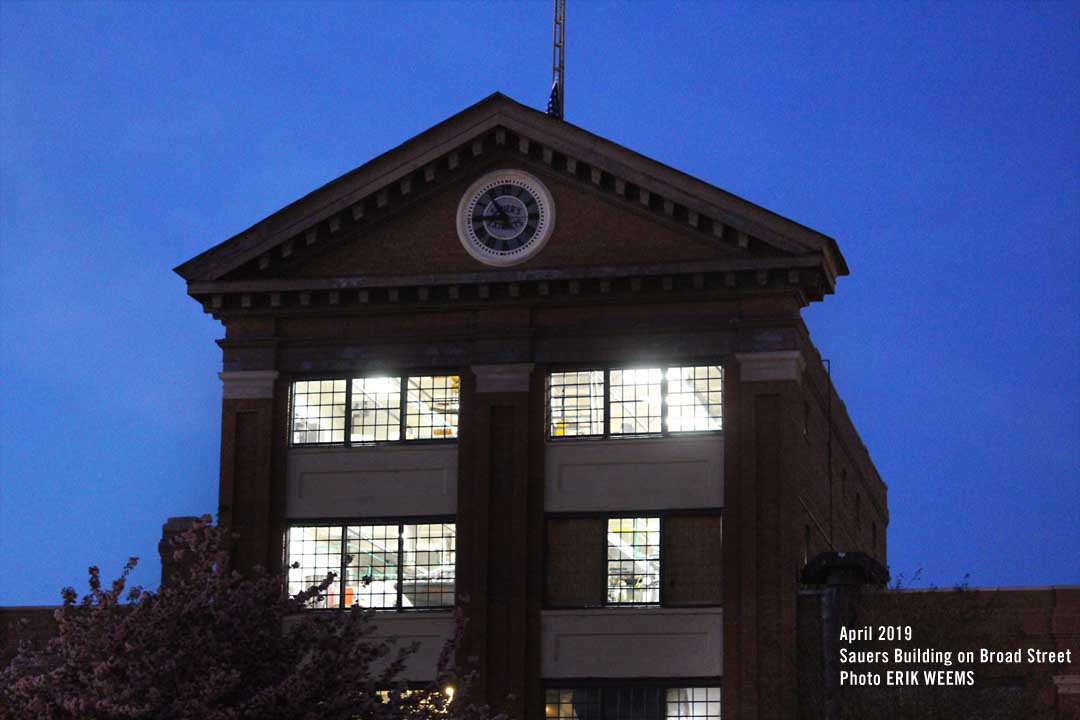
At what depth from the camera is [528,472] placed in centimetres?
4084

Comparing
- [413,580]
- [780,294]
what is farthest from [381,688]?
[780,294]

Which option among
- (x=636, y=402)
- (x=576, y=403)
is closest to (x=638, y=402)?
(x=636, y=402)

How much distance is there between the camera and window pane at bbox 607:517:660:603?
3972 cm

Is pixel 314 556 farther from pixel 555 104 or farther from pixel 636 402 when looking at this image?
pixel 555 104

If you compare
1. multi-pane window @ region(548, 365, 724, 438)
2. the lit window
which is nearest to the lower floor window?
multi-pane window @ region(548, 365, 724, 438)

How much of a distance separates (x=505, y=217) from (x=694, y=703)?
36.1ft

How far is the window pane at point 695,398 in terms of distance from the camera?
40438 mm

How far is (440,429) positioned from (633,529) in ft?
15.8

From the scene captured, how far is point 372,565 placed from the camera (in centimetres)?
4144

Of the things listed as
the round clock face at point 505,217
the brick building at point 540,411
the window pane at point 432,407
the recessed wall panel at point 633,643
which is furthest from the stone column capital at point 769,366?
the window pane at point 432,407

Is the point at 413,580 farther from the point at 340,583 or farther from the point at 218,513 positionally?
the point at 218,513

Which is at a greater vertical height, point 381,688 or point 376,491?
point 376,491

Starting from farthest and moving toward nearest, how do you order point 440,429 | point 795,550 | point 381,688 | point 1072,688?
point 440,429
point 795,550
point 1072,688
point 381,688

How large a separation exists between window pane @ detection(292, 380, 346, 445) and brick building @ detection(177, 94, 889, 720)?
0.20 ft
